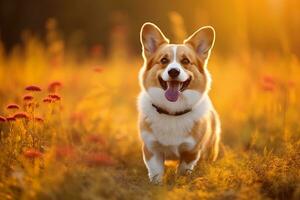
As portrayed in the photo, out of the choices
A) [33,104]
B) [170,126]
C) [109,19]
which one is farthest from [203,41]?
[109,19]

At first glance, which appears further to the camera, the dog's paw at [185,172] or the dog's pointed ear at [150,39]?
the dog's pointed ear at [150,39]

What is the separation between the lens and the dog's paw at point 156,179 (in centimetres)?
544

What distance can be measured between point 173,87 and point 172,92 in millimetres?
48

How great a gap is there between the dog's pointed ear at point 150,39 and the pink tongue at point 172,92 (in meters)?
0.54

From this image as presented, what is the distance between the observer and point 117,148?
681cm

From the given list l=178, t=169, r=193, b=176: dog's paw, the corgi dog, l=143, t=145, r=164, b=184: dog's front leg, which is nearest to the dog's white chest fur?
the corgi dog

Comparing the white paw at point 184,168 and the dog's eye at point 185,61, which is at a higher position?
the dog's eye at point 185,61

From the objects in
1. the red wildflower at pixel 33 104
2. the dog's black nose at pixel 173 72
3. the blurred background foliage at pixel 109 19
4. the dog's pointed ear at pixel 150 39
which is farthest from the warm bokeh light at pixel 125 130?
the blurred background foliage at pixel 109 19

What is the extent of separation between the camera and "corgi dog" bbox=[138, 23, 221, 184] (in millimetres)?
5688

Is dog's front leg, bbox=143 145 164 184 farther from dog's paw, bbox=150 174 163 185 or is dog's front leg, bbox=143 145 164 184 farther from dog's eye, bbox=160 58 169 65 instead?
dog's eye, bbox=160 58 169 65

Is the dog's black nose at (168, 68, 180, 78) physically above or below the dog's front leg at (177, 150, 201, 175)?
above

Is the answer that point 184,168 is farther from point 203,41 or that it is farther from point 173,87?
point 203,41

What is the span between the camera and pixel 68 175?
457 centimetres

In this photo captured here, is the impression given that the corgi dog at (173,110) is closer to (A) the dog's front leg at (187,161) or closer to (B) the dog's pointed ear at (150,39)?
(A) the dog's front leg at (187,161)
